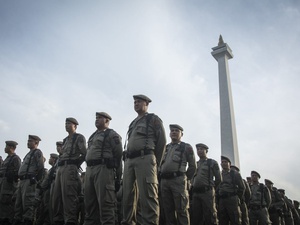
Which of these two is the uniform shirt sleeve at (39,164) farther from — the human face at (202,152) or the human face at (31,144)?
the human face at (202,152)

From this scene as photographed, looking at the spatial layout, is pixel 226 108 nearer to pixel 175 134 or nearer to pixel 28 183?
pixel 175 134

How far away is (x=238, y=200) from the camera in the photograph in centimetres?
852

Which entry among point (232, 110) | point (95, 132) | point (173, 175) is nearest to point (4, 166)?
point (95, 132)

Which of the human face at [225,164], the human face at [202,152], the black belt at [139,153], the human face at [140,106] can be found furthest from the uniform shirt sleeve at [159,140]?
the human face at [225,164]

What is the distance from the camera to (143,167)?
4770 mm

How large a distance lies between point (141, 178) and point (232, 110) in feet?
64.1

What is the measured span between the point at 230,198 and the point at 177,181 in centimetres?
295

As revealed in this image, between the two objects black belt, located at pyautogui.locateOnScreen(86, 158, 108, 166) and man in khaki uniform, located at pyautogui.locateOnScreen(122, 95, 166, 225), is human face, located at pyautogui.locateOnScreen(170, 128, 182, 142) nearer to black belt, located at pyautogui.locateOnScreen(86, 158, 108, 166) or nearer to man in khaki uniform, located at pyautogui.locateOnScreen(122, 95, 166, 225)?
man in khaki uniform, located at pyautogui.locateOnScreen(122, 95, 166, 225)

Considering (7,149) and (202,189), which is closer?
(202,189)

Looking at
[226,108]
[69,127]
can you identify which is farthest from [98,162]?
[226,108]

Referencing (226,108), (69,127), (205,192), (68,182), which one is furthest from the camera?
(226,108)

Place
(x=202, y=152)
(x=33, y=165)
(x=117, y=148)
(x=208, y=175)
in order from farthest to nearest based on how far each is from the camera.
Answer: (x=202, y=152) < (x=208, y=175) < (x=33, y=165) < (x=117, y=148)

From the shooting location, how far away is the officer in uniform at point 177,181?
618cm

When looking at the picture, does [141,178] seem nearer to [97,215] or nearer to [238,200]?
[97,215]
